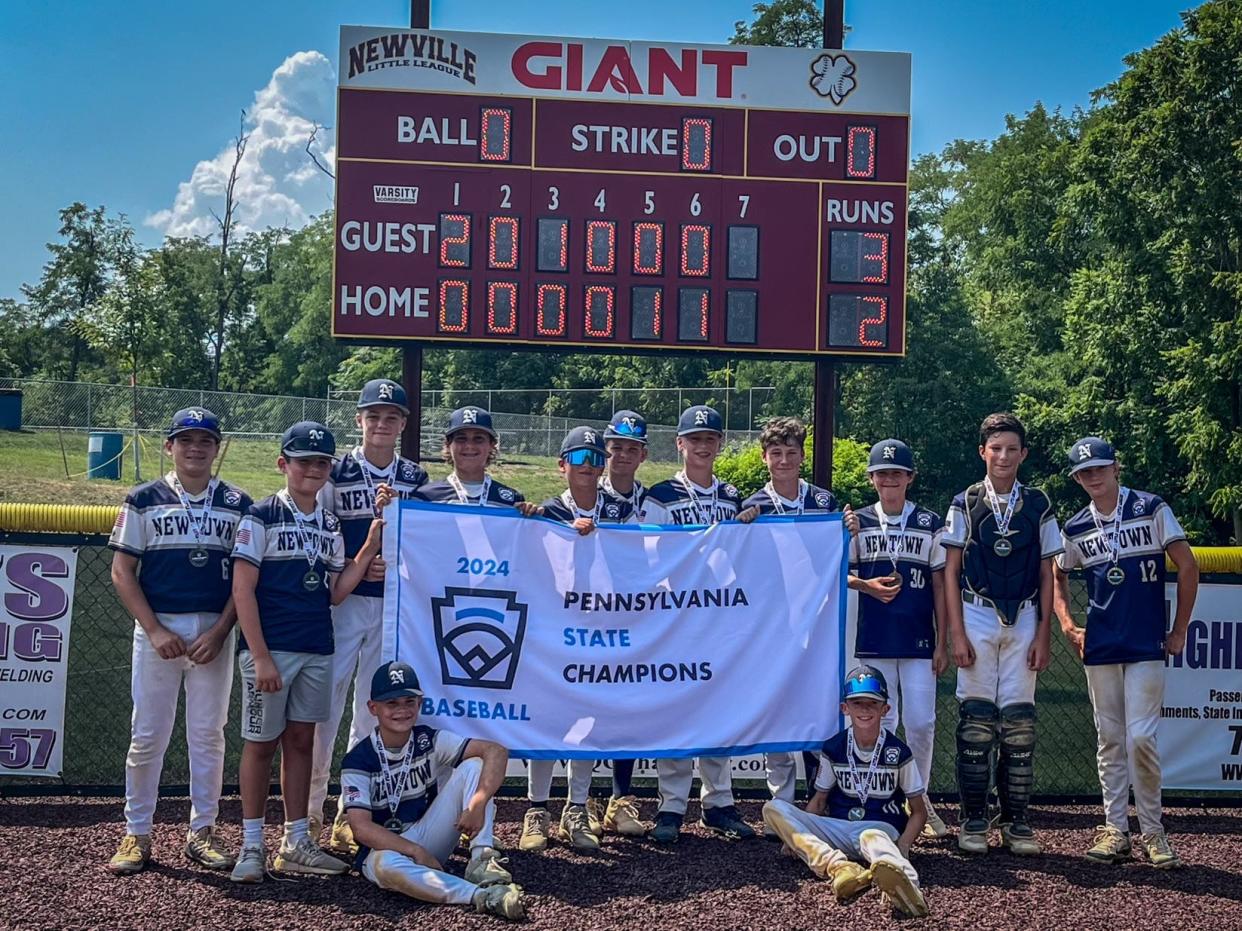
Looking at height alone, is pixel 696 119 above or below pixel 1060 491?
above

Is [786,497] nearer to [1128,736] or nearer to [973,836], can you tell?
[973,836]

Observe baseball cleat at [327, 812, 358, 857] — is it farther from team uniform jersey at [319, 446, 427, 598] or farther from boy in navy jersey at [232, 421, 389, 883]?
team uniform jersey at [319, 446, 427, 598]

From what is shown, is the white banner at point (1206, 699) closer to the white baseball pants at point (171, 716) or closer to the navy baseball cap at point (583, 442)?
the navy baseball cap at point (583, 442)

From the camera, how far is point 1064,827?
6.80 meters

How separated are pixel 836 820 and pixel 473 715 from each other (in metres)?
1.78

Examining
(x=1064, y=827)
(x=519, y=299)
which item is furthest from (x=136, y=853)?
(x=519, y=299)

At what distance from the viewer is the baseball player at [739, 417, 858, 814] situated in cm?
630

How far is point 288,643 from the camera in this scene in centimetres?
552

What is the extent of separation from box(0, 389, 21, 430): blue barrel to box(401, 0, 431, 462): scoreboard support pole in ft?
63.1

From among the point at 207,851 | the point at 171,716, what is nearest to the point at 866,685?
the point at 207,851

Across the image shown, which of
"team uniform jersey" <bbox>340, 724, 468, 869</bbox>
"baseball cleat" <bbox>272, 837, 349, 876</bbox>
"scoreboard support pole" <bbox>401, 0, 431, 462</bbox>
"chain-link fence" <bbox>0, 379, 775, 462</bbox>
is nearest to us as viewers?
"team uniform jersey" <bbox>340, 724, 468, 869</bbox>

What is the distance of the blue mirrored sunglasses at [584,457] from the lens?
6.24m

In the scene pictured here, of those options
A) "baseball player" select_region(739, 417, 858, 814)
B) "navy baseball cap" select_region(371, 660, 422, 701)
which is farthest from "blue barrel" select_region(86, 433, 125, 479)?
"navy baseball cap" select_region(371, 660, 422, 701)

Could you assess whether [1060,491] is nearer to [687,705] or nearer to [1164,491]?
[1164,491]
